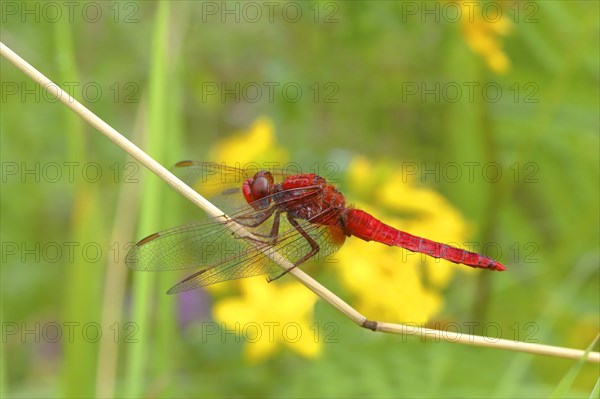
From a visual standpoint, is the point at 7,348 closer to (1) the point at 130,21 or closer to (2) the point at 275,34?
(1) the point at 130,21

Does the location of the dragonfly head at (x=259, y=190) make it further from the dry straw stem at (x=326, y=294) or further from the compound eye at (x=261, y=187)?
the dry straw stem at (x=326, y=294)

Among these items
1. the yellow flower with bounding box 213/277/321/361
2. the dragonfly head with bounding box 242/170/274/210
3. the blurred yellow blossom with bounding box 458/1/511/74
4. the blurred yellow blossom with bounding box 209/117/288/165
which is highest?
the blurred yellow blossom with bounding box 458/1/511/74

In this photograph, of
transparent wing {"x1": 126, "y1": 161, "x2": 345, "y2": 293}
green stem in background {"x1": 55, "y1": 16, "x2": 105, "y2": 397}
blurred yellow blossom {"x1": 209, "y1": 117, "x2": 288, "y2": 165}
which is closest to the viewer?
transparent wing {"x1": 126, "y1": 161, "x2": 345, "y2": 293}

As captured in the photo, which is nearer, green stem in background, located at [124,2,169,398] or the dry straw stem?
the dry straw stem

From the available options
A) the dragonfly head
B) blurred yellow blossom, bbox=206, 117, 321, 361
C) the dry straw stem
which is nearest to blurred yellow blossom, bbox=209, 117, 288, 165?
blurred yellow blossom, bbox=206, 117, 321, 361

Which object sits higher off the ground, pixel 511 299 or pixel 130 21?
pixel 130 21

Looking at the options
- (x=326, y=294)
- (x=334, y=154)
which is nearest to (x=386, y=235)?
(x=326, y=294)

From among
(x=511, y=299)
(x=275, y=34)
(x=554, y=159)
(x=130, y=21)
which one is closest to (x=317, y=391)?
(x=511, y=299)

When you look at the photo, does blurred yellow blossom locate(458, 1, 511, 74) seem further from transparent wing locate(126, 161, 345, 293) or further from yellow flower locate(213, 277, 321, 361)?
yellow flower locate(213, 277, 321, 361)

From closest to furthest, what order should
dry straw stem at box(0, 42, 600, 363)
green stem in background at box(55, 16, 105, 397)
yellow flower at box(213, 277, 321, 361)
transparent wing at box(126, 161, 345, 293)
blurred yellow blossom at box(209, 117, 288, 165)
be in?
dry straw stem at box(0, 42, 600, 363) → transparent wing at box(126, 161, 345, 293) → green stem in background at box(55, 16, 105, 397) → yellow flower at box(213, 277, 321, 361) → blurred yellow blossom at box(209, 117, 288, 165)
